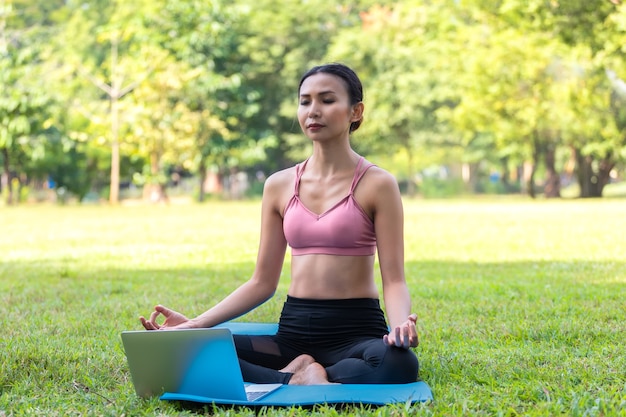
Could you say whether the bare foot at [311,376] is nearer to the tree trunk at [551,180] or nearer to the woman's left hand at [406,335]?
the woman's left hand at [406,335]

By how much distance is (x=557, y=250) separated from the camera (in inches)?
426

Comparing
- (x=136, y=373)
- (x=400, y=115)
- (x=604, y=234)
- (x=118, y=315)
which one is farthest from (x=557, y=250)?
(x=400, y=115)

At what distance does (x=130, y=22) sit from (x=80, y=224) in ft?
48.4

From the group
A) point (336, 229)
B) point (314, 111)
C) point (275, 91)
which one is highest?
point (275, 91)

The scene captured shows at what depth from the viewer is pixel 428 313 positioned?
5953 millimetres

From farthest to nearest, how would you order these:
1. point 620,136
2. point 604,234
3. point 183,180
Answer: point 183,180
point 620,136
point 604,234

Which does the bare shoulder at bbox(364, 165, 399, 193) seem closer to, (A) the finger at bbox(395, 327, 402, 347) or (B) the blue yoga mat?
(A) the finger at bbox(395, 327, 402, 347)

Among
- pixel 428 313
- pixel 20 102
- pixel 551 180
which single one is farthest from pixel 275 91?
pixel 428 313

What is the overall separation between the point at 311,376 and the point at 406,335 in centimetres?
52

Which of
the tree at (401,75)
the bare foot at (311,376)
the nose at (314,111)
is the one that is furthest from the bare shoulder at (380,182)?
the tree at (401,75)

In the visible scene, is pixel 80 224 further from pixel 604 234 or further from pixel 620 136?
pixel 620 136

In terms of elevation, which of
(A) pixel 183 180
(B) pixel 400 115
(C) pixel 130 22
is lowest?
(A) pixel 183 180

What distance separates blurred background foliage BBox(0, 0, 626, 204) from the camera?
29.4 meters

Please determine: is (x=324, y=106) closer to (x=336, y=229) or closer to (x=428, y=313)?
(x=336, y=229)
